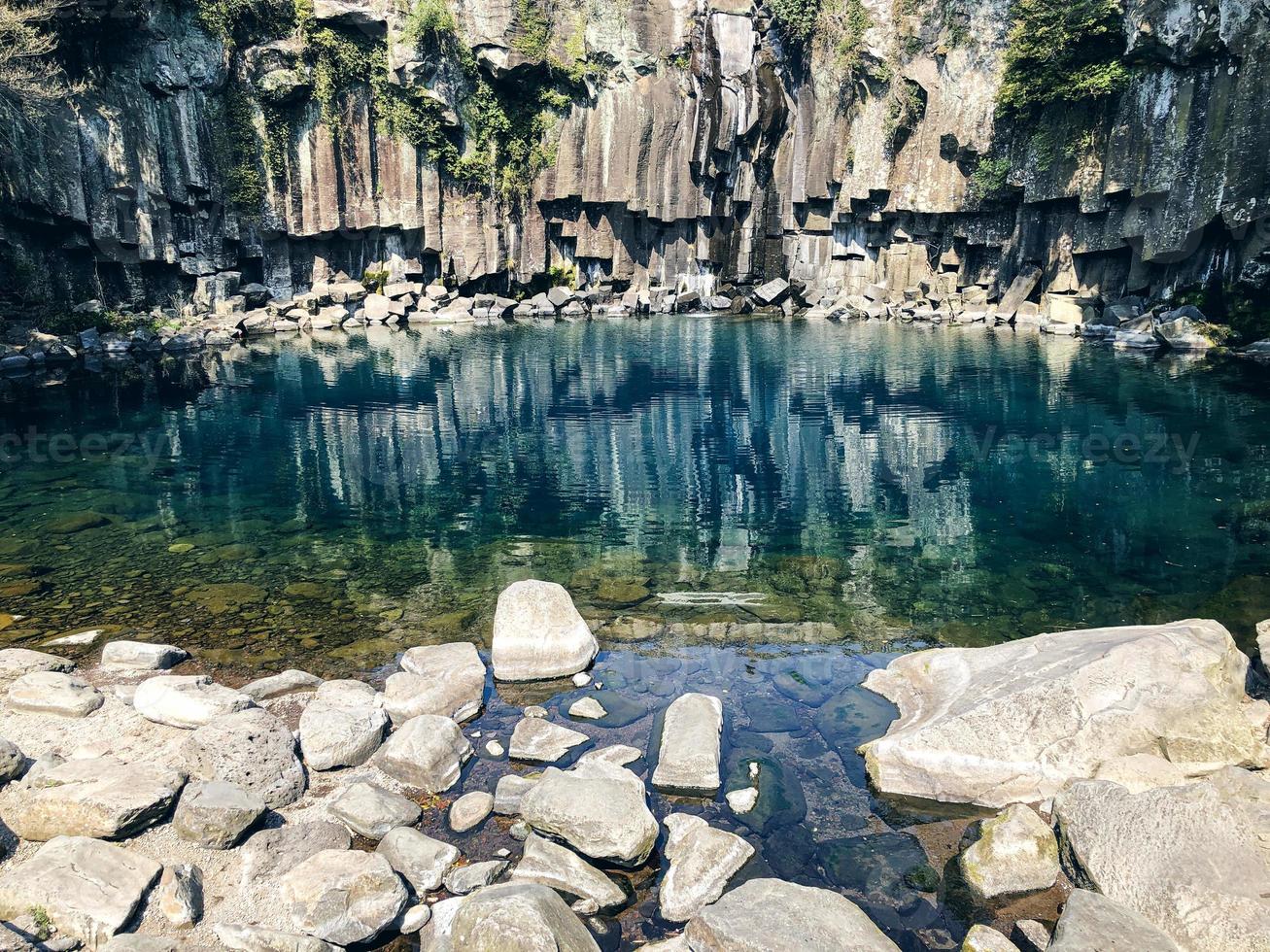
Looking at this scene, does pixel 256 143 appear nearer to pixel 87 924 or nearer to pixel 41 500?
pixel 41 500

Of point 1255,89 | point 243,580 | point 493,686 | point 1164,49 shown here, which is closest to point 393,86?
point 1164,49

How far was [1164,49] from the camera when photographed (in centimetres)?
3159

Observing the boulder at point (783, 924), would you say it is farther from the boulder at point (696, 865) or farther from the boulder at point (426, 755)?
the boulder at point (426, 755)

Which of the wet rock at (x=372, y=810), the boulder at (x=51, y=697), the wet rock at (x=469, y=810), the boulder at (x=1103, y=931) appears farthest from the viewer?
the boulder at (x=51, y=697)

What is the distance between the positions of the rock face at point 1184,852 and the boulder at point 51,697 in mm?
8220

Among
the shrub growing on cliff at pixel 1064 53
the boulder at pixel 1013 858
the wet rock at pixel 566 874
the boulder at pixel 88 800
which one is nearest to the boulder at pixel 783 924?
the wet rock at pixel 566 874

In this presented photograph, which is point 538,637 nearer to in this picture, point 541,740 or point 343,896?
point 541,740

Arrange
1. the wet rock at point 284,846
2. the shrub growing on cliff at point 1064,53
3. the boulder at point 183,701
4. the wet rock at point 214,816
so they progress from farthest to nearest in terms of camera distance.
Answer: the shrub growing on cliff at point 1064,53
the boulder at point 183,701
the wet rock at point 214,816
the wet rock at point 284,846

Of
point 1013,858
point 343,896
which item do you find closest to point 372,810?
point 343,896

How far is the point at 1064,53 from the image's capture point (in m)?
35.8

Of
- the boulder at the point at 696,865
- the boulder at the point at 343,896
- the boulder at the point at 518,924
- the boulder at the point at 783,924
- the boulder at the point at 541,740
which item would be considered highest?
the boulder at the point at 518,924

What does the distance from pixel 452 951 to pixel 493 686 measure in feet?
13.4

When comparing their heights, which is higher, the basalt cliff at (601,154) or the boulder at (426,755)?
the basalt cliff at (601,154)

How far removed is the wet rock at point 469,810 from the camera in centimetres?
692
